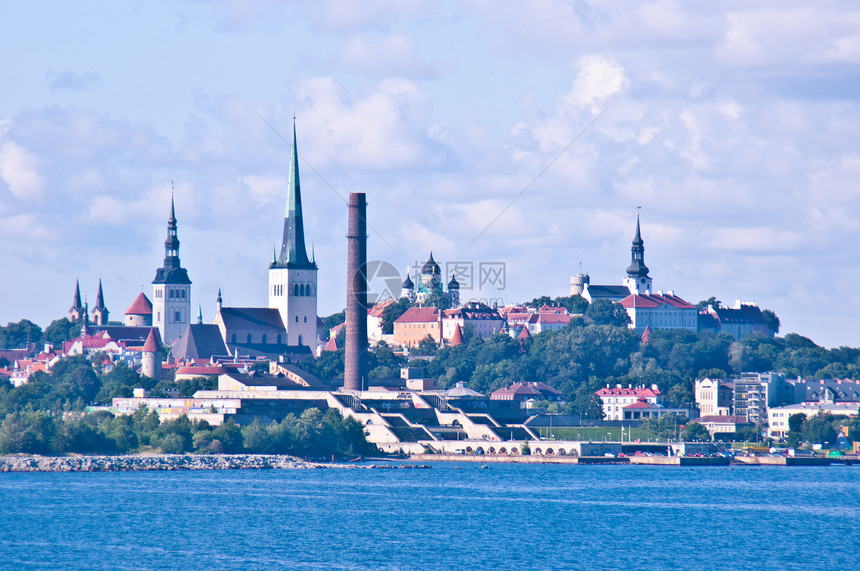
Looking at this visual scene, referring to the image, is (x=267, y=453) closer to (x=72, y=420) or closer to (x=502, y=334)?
(x=72, y=420)

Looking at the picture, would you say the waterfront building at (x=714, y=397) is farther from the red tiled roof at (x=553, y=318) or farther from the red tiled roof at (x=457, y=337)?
the red tiled roof at (x=553, y=318)

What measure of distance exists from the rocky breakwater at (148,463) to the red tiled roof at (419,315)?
75558 mm

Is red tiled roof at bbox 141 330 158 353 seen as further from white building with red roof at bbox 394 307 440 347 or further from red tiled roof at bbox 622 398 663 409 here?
white building with red roof at bbox 394 307 440 347

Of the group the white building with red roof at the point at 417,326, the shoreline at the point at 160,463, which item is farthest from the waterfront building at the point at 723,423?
the white building with red roof at the point at 417,326

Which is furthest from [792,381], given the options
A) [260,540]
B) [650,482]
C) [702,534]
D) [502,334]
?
[260,540]

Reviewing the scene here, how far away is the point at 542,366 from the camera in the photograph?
13512cm

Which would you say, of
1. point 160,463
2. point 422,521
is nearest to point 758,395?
point 160,463

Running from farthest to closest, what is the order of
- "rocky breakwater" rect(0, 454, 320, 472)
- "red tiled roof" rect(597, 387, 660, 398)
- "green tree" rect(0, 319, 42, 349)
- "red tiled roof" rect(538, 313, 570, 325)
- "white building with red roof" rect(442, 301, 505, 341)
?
"green tree" rect(0, 319, 42, 349)
"red tiled roof" rect(538, 313, 570, 325)
"white building with red roof" rect(442, 301, 505, 341)
"red tiled roof" rect(597, 387, 660, 398)
"rocky breakwater" rect(0, 454, 320, 472)

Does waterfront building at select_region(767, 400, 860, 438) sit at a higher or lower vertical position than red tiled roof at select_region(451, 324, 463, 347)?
lower

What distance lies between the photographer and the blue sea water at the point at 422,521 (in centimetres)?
5031

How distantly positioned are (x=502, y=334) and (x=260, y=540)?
95.7 metres

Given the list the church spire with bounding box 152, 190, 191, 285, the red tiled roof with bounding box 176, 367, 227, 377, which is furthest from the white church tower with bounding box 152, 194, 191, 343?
the red tiled roof with bounding box 176, 367, 227, 377

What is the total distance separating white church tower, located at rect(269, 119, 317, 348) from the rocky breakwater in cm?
5062

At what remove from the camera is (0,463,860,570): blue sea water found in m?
50.3
